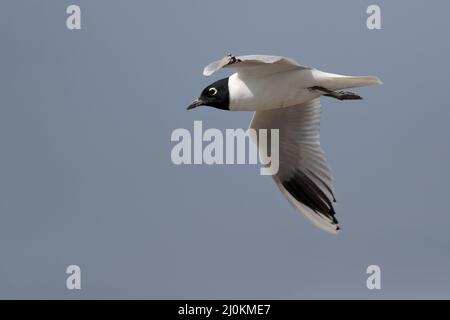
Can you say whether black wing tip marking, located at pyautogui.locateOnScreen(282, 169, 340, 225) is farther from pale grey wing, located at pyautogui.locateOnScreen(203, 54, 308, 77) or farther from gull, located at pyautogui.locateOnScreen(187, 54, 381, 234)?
pale grey wing, located at pyautogui.locateOnScreen(203, 54, 308, 77)

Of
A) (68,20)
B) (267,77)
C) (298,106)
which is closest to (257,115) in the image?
(298,106)

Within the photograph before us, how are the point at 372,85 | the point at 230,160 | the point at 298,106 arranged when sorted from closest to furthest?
the point at 372,85, the point at 230,160, the point at 298,106

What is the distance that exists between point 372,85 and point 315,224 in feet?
4.24

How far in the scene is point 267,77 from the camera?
5953 millimetres

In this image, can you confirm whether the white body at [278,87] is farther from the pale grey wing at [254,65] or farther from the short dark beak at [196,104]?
the short dark beak at [196,104]

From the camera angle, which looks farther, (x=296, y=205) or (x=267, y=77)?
(x=296, y=205)

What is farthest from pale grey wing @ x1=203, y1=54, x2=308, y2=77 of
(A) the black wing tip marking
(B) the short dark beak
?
(A) the black wing tip marking

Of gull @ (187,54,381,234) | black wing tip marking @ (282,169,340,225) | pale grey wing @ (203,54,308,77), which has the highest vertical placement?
pale grey wing @ (203,54,308,77)

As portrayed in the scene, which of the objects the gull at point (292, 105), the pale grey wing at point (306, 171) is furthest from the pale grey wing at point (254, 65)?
the pale grey wing at point (306, 171)

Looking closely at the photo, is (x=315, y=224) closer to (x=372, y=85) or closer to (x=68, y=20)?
(x=372, y=85)

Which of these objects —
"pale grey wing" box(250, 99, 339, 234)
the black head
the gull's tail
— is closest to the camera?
the gull's tail

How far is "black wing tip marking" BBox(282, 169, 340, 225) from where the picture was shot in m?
6.81

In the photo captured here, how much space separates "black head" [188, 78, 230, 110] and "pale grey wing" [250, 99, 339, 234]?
0.79 meters

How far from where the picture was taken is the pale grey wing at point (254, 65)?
5.22 meters
